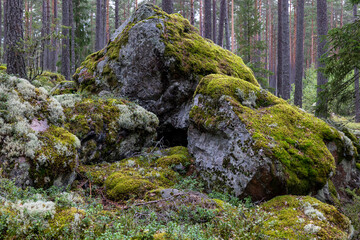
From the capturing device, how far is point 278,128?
496 centimetres

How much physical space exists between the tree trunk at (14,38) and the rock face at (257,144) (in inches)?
232

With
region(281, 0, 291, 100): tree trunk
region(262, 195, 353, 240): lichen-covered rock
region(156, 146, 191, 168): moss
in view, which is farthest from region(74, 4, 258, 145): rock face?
region(281, 0, 291, 100): tree trunk

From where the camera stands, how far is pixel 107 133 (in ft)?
19.0

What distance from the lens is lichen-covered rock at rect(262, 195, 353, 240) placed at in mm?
3218

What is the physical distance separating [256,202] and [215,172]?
993mm

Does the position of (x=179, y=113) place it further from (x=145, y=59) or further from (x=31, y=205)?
(x=31, y=205)

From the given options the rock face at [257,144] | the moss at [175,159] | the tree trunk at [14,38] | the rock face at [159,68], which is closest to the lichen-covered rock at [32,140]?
the moss at [175,159]

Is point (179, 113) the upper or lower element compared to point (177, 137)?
upper

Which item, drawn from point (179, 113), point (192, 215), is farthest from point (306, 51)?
point (192, 215)

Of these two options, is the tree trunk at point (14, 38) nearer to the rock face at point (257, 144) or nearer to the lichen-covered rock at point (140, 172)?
the lichen-covered rock at point (140, 172)

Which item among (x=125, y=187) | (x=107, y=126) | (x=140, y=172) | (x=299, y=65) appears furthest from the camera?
(x=299, y=65)

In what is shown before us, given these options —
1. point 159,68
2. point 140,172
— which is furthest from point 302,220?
point 159,68

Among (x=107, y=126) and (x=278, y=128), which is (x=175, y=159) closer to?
(x=107, y=126)

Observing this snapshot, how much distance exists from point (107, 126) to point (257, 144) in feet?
12.0
